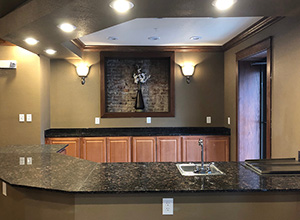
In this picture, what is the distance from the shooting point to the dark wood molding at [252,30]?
2875mm

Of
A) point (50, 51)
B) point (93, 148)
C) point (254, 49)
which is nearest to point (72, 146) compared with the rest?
point (93, 148)

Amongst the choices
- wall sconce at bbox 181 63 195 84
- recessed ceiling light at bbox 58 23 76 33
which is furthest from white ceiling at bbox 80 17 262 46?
recessed ceiling light at bbox 58 23 76 33

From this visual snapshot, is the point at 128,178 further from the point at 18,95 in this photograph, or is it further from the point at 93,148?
the point at 18,95

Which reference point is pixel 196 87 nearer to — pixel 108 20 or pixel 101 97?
pixel 101 97

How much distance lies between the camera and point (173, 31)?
Answer: 11.8 feet

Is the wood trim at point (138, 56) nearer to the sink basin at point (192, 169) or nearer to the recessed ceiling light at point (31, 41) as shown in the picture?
the recessed ceiling light at point (31, 41)

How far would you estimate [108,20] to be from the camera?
2254 millimetres

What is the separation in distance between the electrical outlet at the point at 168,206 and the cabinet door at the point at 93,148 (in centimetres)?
268

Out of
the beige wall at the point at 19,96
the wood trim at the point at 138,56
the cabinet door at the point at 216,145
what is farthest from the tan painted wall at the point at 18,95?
the cabinet door at the point at 216,145

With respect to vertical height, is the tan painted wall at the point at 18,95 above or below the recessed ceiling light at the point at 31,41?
below

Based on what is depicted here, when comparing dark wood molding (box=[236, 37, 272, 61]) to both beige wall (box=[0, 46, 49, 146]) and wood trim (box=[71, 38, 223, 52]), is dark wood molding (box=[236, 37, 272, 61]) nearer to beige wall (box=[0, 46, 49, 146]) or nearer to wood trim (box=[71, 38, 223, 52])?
wood trim (box=[71, 38, 223, 52])

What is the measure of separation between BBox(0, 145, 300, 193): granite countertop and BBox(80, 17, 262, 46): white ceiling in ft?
6.26

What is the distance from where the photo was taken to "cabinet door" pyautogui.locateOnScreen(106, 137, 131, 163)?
13.8ft

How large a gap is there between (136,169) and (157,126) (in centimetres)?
252
